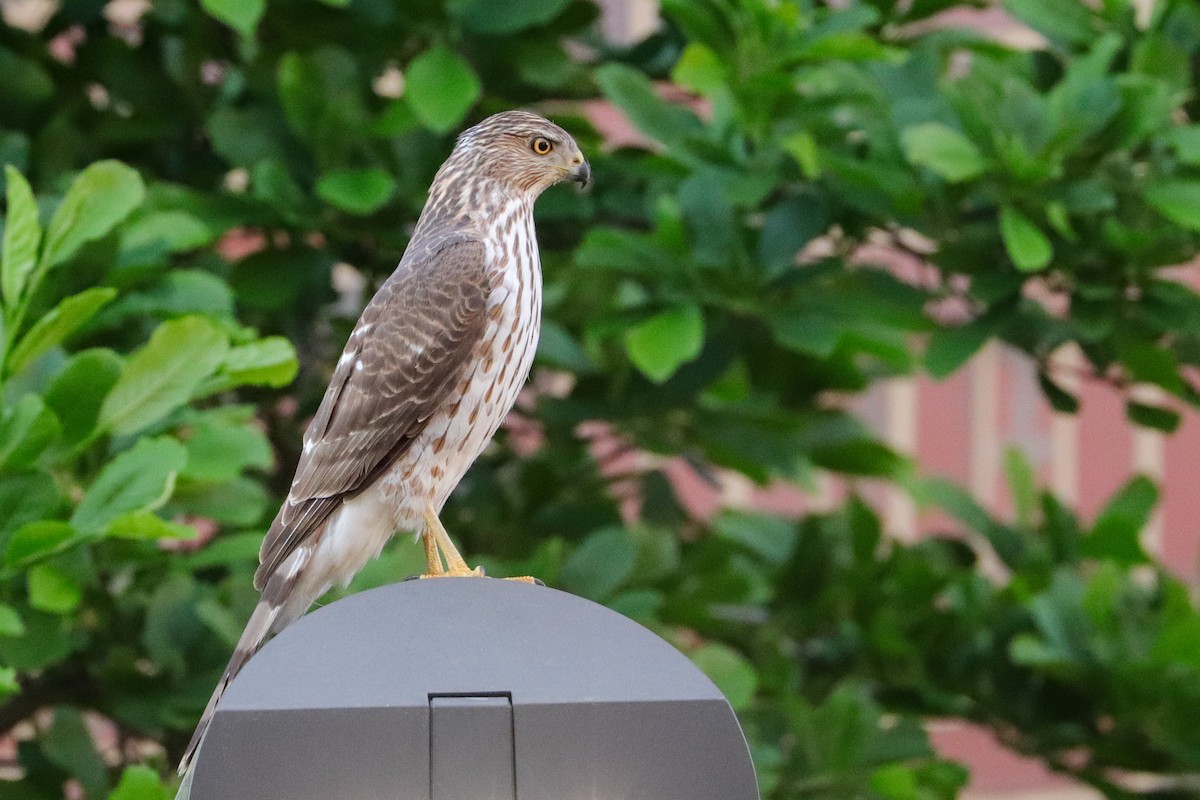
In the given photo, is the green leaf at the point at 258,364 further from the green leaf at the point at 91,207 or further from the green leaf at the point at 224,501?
the green leaf at the point at 224,501

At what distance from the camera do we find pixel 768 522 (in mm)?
4309

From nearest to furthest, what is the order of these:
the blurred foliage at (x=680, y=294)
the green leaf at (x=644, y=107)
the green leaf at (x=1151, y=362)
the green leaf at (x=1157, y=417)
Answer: the blurred foliage at (x=680, y=294) → the green leaf at (x=644, y=107) → the green leaf at (x=1151, y=362) → the green leaf at (x=1157, y=417)

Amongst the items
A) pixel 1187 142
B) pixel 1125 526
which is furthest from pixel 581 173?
pixel 1125 526

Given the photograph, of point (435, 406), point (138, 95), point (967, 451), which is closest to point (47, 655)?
point (435, 406)

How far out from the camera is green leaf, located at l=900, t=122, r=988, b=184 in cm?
297

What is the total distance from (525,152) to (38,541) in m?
0.93

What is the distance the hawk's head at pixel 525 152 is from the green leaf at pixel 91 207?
625 millimetres

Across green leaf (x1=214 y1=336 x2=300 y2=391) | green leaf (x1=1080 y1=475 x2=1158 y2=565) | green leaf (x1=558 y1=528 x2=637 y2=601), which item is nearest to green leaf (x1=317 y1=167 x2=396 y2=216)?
green leaf (x1=214 y1=336 x2=300 y2=391)

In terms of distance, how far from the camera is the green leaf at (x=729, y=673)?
324cm

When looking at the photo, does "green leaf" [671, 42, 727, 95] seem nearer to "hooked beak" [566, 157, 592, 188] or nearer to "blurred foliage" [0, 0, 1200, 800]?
"blurred foliage" [0, 0, 1200, 800]

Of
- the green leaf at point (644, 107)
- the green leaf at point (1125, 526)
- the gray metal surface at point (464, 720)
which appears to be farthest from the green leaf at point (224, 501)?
the green leaf at point (1125, 526)

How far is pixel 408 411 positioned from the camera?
7.00 feet

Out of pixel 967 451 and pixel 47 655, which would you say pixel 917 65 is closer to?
pixel 47 655

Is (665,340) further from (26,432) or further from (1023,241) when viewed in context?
(26,432)
